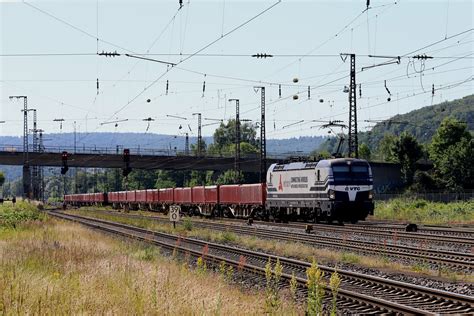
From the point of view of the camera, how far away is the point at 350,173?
38.4 m

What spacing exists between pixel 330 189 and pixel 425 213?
13.0 m

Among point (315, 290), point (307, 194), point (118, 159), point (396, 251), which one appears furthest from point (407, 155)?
point (315, 290)

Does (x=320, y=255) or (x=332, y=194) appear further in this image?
(x=332, y=194)

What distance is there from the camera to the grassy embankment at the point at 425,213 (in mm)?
43278

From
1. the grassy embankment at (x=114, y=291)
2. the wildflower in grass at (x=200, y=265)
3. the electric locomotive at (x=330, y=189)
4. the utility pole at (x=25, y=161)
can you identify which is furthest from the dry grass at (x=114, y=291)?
the utility pole at (x=25, y=161)

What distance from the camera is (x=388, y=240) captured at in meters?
27.9

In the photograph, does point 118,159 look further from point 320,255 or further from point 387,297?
point 387,297

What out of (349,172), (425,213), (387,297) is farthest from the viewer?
(425,213)

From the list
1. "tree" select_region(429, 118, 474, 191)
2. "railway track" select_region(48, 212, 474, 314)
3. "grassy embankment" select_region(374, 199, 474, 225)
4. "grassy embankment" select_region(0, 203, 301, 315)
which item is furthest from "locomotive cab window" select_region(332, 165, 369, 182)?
"tree" select_region(429, 118, 474, 191)

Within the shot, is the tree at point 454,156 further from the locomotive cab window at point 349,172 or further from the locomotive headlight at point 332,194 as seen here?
the locomotive headlight at point 332,194

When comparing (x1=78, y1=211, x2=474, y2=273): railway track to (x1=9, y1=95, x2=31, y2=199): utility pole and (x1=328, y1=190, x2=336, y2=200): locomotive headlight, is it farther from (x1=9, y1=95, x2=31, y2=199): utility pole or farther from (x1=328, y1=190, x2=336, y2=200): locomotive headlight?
(x1=9, y1=95, x2=31, y2=199): utility pole

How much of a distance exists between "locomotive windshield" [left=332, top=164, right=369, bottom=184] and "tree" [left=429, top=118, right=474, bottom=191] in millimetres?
61198

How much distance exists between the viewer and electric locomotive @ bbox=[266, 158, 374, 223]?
1484 inches

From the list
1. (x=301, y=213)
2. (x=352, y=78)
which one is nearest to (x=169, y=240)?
(x=301, y=213)
